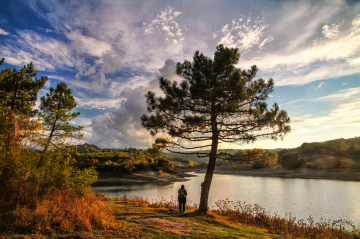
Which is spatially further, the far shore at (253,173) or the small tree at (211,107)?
the far shore at (253,173)

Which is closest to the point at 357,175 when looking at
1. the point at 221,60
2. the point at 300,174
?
the point at 300,174

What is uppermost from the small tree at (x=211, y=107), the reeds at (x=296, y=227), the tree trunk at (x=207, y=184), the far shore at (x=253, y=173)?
the small tree at (x=211, y=107)

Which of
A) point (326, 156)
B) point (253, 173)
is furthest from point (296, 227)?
point (253, 173)

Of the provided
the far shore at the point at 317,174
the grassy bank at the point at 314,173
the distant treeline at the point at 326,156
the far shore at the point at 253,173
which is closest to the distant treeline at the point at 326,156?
the distant treeline at the point at 326,156

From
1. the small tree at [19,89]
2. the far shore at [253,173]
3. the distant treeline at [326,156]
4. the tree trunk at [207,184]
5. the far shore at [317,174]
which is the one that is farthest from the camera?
the distant treeline at [326,156]

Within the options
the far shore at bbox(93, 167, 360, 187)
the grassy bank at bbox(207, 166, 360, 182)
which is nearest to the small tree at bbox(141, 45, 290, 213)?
the far shore at bbox(93, 167, 360, 187)

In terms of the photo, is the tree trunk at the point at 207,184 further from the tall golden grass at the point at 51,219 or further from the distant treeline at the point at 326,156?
the distant treeline at the point at 326,156

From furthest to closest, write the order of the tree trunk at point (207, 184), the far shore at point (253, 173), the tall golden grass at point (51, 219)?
1. the far shore at point (253, 173)
2. the tree trunk at point (207, 184)
3. the tall golden grass at point (51, 219)

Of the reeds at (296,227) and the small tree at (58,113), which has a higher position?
the small tree at (58,113)

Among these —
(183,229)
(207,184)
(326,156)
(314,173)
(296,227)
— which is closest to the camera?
(183,229)

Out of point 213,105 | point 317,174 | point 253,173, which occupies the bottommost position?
point 253,173

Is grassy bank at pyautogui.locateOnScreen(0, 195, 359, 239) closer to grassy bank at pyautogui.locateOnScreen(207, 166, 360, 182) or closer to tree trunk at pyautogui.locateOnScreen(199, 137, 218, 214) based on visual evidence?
tree trunk at pyautogui.locateOnScreen(199, 137, 218, 214)

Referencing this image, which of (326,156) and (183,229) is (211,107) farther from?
(326,156)

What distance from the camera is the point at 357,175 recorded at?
2057 inches
